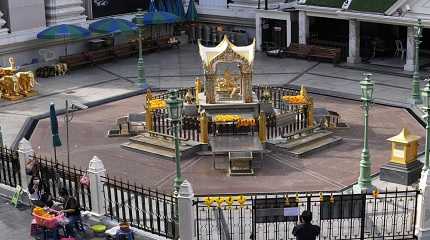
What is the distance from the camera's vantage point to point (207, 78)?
27812 millimetres

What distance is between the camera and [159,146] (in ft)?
85.7

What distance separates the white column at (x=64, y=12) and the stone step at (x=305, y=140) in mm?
19632

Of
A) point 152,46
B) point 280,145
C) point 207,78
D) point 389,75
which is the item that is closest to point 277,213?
point 280,145

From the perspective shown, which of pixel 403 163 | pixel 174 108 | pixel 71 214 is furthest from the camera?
pixel 403 163

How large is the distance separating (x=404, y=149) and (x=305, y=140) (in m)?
4.62

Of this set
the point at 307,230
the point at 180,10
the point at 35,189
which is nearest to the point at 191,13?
the point at 180,10

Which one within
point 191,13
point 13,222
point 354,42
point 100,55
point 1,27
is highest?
point 191,13

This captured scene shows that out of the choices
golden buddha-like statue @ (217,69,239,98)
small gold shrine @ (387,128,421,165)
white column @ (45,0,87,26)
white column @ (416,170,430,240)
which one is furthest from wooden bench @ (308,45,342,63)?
white column @ (416,170,430,240)

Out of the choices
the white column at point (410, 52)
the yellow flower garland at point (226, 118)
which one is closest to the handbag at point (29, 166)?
the yellow flower garland at point (226, 118)

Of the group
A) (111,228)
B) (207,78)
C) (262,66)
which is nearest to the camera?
(111,228)

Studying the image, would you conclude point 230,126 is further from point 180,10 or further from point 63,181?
point 180,10

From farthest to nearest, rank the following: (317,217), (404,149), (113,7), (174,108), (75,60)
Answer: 1. (113,7)
2. (75,60)
3. (404,149)
4. (317,217)
5. (174,108)

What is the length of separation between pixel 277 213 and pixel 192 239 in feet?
7.01

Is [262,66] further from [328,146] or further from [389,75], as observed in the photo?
[328,146]
